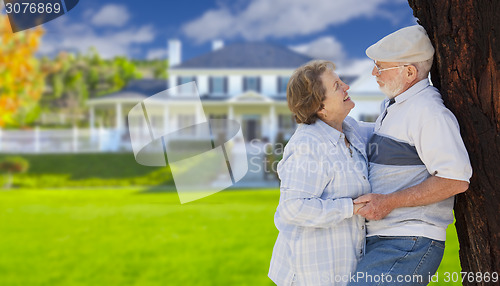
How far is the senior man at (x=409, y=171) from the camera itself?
1.81m

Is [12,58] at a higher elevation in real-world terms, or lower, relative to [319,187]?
lower

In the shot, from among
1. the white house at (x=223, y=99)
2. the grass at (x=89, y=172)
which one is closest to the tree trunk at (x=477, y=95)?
the grass at (x=89, y=172)

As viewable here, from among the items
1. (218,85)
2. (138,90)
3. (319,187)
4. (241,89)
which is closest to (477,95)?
(319,187)

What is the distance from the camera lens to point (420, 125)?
1.86 m

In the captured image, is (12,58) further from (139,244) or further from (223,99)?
(223,99)

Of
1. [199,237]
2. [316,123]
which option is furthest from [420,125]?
[199,237]

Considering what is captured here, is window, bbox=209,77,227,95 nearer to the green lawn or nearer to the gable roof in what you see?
the gable roof

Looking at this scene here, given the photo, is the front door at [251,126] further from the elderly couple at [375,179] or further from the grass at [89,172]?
the elderly couple at [375,179]

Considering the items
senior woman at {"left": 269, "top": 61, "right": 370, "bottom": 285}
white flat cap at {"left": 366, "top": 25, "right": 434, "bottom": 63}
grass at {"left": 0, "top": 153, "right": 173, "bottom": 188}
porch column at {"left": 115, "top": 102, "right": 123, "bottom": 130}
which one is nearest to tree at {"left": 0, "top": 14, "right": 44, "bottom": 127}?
grass at {"left": 0, "top": 153, "right": 173, "bottom": 188}

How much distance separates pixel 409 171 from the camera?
1935mm

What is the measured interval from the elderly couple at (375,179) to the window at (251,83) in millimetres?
23710

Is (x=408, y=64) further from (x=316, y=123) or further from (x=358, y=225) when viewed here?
(x=358, y=225)

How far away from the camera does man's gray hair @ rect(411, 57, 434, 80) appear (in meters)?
2.02

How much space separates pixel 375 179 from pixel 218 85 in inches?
939
